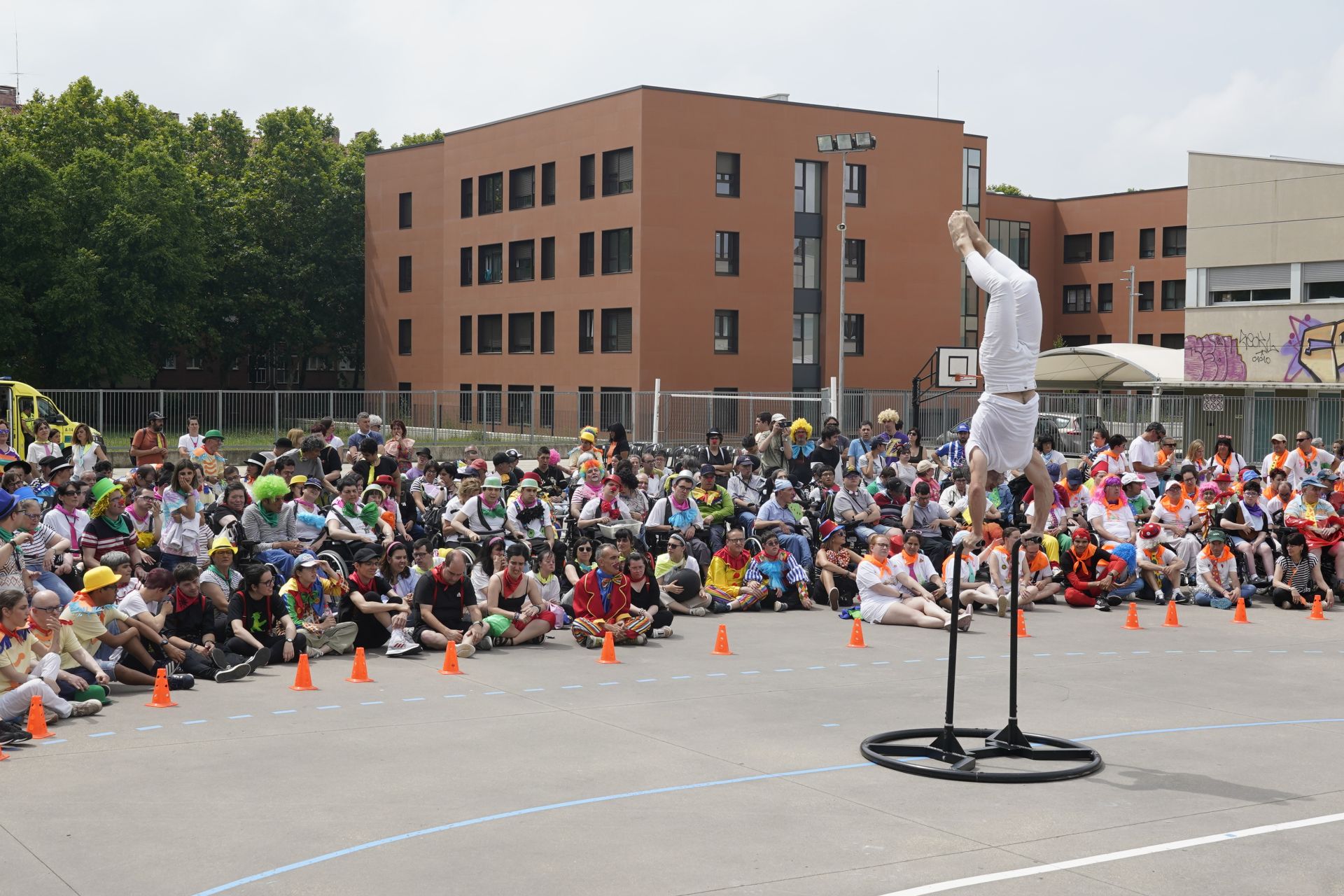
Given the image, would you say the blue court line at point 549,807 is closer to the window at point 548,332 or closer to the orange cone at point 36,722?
the orange cone at point 36,722

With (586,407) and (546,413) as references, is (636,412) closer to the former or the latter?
(586,407)

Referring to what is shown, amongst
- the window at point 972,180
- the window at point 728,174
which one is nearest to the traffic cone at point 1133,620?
the window at point 728,174

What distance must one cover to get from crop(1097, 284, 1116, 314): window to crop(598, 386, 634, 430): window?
126 ft

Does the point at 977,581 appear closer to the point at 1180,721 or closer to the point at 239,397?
the point at 1180,721

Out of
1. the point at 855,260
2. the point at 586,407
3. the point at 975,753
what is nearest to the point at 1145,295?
the point at 855,260

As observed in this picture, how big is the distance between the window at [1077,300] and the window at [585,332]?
34321 millimetres

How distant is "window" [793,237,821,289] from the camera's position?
168 ft

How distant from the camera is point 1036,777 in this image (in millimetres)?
9125

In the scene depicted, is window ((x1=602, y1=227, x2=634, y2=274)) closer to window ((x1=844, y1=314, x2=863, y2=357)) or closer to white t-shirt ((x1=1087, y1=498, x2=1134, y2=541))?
window ((x1=844, y1=314, x2=863, y2=357))

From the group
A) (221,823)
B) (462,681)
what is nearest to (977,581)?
(462,681)

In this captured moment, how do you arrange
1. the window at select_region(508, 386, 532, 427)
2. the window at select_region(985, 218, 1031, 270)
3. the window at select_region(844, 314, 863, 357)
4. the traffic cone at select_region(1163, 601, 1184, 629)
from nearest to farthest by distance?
the traffic cone at select_region(1163, 601, 1184, 629) → the window at select_region(508, 386, 532, 427) → the window at select_region(844, 314, 863, 357) → the window at select_region(985, 218, 1031, 270)

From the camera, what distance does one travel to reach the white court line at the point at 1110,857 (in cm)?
697

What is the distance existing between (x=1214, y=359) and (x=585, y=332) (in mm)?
23023

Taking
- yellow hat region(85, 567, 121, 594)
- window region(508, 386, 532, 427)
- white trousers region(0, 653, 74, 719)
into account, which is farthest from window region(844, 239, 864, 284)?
white trousers region(0, 653, 74, 719)
